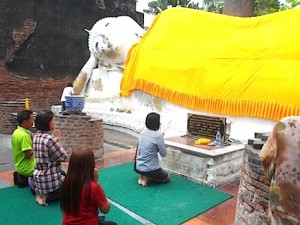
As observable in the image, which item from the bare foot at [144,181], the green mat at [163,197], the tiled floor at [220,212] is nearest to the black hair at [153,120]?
the bare foot at [144,181]

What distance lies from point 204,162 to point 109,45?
543 cm

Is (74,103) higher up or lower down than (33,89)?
higher up

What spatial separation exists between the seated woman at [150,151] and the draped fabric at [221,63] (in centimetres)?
204

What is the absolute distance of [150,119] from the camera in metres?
3.79

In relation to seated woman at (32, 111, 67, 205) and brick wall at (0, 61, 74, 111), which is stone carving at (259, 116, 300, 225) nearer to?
seated woman at (32, 111, 67, 205)

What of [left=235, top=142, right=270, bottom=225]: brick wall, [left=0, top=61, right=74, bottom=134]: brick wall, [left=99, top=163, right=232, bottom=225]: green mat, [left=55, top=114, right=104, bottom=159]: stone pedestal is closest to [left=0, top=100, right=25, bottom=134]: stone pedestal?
[left=0, top=61, right=74, bottom=134]: brick wall

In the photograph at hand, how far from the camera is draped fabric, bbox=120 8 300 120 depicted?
16.4ft

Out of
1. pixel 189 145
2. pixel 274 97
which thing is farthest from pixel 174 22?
pixel 189 145

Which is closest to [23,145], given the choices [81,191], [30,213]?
[30,213]

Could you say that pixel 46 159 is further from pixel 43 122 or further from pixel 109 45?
pixel 109 45

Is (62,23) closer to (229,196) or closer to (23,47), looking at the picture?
(23,47)

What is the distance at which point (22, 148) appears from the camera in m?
3.54

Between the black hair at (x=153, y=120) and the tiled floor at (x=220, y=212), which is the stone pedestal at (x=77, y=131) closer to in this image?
the tiled floor at (x=220, y=212)

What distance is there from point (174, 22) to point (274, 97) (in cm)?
356
